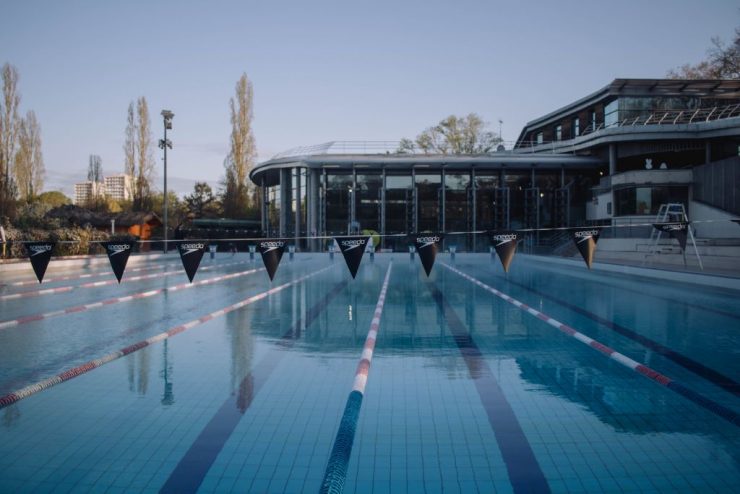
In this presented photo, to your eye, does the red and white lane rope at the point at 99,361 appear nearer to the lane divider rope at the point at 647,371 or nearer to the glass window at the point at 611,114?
the lane divider rope at the point at 647,371

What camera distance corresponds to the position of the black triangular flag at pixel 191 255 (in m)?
11.4

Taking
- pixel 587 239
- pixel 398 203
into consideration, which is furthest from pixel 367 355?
pixel 398 203

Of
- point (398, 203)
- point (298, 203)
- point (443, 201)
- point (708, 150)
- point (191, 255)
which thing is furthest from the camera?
point (398, 203)

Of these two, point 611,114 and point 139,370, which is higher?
point 611,114

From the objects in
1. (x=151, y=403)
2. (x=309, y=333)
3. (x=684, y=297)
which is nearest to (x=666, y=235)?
(x=684, y=297)

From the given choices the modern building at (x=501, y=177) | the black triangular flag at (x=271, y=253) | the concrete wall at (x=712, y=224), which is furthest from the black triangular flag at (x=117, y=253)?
the modern building at (x=501, y=177)

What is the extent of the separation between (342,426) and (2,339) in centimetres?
639

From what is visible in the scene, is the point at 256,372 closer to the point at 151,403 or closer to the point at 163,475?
the point at 151,403

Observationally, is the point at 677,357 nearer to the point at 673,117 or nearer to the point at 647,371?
the point at 647,371

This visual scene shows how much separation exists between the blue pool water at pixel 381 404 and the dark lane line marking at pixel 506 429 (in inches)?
0.7

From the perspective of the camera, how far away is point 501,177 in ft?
132

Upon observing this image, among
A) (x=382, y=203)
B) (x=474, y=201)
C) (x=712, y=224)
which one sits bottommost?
(x=712, y=224)

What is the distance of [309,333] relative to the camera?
28.8 ft

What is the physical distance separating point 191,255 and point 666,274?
15.1 m
